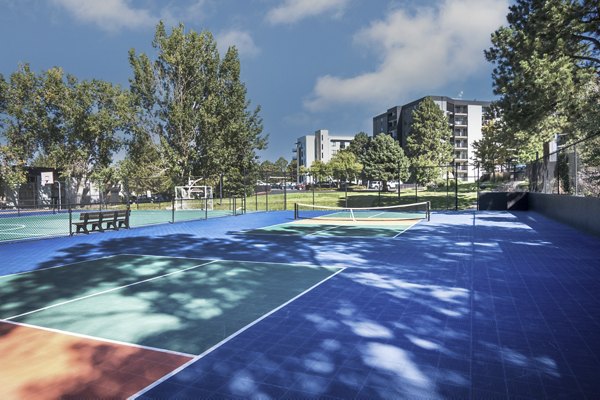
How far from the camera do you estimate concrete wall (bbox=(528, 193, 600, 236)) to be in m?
13.5

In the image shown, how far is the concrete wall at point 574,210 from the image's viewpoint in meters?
13.5

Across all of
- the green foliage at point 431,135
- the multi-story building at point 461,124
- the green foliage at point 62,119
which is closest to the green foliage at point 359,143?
the multi-story building at point 461,124

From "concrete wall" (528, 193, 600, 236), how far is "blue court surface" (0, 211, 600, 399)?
4.29 m

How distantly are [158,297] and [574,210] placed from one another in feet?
55.1

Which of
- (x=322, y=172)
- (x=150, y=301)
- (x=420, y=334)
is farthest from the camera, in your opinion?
(x=322, y=172)

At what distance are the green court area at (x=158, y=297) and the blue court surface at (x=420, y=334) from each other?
36cm

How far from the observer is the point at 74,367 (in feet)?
13.6

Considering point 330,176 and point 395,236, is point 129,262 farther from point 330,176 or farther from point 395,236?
point 330,176

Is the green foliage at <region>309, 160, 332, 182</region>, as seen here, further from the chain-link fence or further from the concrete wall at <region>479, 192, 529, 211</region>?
the chain-link fence

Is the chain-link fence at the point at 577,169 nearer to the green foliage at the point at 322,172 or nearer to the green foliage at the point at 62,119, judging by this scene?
A: the green foliage at the point at 62,119

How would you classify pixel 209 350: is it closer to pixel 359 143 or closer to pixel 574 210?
pixel 574 210

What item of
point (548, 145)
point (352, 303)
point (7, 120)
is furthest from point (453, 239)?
point (7, 120)

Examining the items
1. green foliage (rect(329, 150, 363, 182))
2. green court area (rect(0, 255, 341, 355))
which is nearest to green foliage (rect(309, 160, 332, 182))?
green foliage (rect(329, 150, 363, 182))

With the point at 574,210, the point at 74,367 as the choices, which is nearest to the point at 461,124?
the point at 574,210
